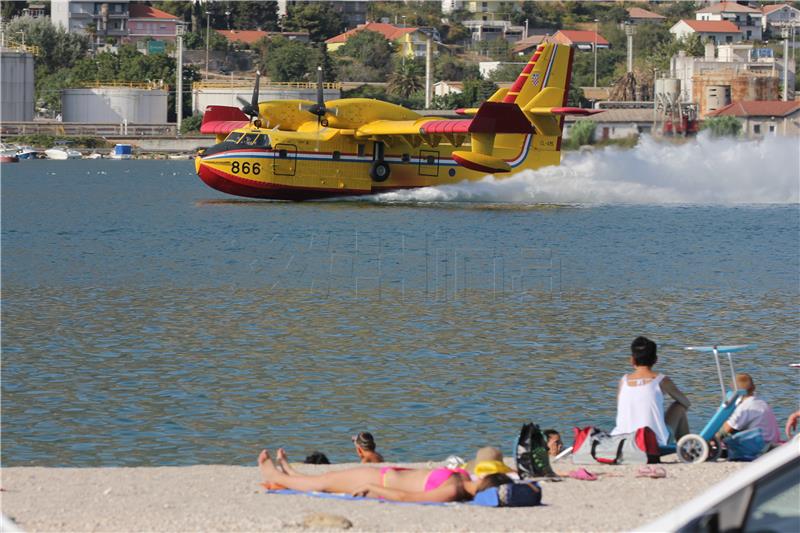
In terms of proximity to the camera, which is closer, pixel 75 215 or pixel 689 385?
pixel 689 385

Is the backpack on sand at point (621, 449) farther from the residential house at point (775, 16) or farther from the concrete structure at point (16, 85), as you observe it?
the residential house at point (775, 16)

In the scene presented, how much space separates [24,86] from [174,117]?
15748 mm

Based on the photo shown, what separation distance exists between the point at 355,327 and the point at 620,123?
101 m

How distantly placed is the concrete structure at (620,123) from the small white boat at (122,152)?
39.1 m

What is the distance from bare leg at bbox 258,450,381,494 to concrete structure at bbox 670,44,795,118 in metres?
119

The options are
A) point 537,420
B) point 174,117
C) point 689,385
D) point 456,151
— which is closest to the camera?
point 537,420

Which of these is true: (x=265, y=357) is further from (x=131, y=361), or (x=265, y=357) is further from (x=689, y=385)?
(x=689, y=385)

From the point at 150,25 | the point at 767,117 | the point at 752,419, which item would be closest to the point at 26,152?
the point at 150,25

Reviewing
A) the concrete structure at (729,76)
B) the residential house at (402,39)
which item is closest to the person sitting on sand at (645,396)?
the concrete structure at (729,76)

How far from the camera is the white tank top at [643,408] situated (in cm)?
1104

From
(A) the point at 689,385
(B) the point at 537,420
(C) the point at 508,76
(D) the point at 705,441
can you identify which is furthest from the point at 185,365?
(C) the point at 508,76

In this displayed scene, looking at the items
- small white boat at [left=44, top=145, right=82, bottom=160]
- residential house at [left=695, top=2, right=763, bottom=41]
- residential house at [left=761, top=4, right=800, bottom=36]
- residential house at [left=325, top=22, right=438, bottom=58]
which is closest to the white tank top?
small white boat at [left=44, top=145, right=82, bottom=160]

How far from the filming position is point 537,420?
14.0 metres

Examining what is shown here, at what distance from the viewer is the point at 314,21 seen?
18112 centimetres
